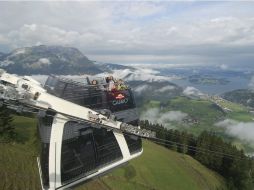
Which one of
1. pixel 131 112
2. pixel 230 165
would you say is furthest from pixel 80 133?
pixel 230 165

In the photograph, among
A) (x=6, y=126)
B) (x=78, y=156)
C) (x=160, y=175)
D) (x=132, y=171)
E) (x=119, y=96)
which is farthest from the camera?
(x=160, y=175)

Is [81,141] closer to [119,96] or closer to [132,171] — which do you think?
[119,96]

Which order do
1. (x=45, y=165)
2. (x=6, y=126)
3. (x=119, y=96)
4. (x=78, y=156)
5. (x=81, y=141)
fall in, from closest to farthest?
(x=45, y=165) < (x=78, y=156) < (x=81, y=141) < (x=119, y=96) < (x=6, y=126)

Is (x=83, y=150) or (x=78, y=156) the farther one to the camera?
(x=83, y=150)

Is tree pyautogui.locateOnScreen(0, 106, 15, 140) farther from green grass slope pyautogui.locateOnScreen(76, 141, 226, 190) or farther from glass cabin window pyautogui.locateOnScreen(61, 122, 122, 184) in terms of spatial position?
glass cabin window pyautogui.locateOnScreen(61, 122, 122, 184)

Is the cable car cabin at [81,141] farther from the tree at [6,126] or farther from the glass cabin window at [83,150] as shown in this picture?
the tree at [6,126]

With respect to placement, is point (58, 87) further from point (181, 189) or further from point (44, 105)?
point (181, 189)

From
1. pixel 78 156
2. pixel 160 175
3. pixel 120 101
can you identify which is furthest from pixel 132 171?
pixel 78 156

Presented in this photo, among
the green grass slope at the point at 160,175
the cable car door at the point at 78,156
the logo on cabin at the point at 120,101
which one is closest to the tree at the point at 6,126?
the green grass slope at the point at 160,175
